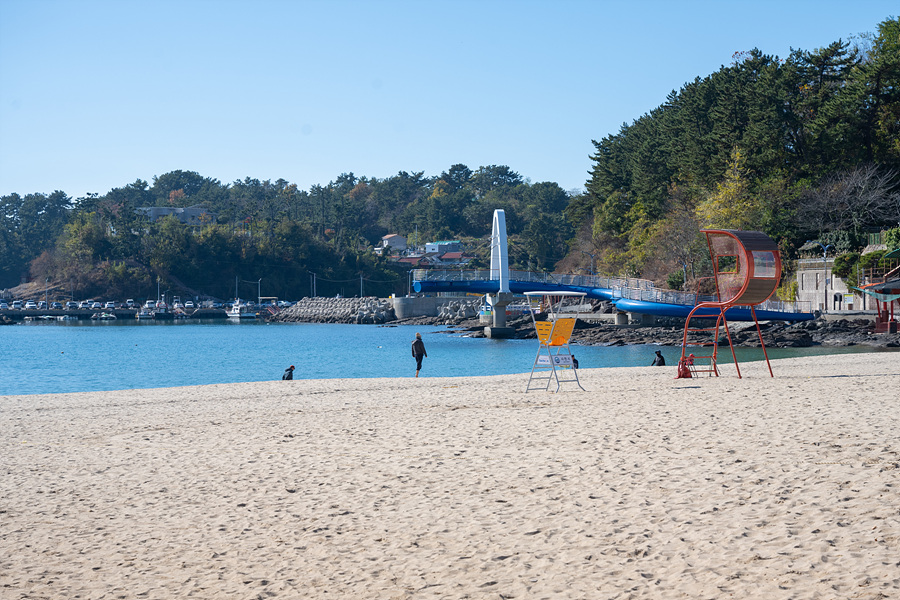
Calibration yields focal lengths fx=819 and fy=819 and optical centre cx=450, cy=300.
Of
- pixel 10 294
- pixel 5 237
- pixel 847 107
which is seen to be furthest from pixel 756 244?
pixel 5 237

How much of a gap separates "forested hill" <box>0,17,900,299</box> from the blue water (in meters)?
15.9

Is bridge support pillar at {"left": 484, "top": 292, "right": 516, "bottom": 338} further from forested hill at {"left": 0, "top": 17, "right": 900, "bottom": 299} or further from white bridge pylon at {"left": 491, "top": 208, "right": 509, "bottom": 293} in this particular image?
forested hill at {"left": 0, "top": 17, "right": 900, "bottom": 299}

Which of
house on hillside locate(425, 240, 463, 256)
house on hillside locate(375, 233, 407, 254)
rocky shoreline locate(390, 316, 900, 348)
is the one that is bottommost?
rocky shoreline locate(390, 316, 900, 348)

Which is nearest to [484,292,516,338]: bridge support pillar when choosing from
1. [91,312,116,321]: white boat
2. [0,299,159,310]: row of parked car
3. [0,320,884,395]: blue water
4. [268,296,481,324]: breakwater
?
[0,320,884,395]: blue water

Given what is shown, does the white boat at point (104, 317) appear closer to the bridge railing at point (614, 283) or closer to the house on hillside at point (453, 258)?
the house on hillside at point (453, 258)

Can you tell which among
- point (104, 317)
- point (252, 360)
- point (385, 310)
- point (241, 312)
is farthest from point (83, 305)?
point (252, 360)

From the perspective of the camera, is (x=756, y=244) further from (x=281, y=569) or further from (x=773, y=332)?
(x=773, y=332)

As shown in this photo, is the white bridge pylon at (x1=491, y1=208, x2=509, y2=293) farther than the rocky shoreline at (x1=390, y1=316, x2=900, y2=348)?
Yes

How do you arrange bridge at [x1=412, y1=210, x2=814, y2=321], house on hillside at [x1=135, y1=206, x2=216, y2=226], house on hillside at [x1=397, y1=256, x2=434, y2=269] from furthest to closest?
house on hillside at [x1=135, y1=206, x2=216, y2=226]
house on hillside at [x1=397, y1=256, x2=434, y2=269]
bridge at [x1=412, y1=210, x2=814, y2=321]

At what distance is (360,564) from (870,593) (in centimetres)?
318

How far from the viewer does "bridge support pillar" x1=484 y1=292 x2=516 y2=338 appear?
61.9 metres

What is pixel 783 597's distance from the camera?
4738mm

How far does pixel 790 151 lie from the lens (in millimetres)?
58844

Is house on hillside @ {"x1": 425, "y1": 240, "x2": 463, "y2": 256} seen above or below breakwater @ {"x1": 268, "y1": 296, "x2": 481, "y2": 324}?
above
